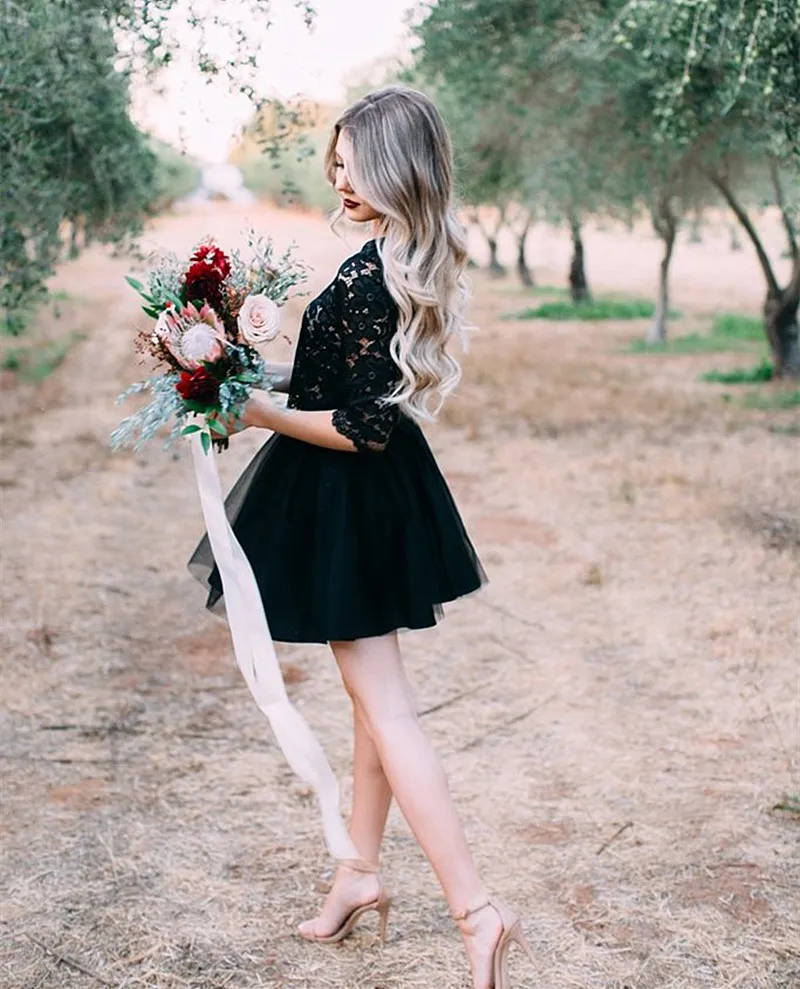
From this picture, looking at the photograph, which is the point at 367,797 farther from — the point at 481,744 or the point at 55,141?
the point at 55,141

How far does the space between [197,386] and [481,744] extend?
250 centimetres

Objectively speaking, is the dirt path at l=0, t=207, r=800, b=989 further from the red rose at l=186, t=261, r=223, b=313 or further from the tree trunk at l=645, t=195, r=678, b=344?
→ the tree trunk at l=645, t=195, r=678, b=344

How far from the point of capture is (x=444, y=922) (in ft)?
11.6

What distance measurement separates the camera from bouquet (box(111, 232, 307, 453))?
279 centimetres

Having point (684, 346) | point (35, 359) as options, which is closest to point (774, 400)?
point (684, 346)

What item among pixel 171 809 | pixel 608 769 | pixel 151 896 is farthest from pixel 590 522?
pixel 151 896

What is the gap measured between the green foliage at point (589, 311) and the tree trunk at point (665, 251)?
529 centimetres

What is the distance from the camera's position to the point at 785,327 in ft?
46.6

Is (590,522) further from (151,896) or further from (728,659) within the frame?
(151,896)

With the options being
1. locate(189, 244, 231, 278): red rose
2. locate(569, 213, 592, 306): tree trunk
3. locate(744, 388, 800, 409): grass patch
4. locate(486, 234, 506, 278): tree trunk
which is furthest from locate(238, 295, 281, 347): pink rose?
locate(486, 234, 506, 278): tree trunk

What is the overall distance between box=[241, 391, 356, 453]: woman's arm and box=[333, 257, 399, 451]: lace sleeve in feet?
0.07

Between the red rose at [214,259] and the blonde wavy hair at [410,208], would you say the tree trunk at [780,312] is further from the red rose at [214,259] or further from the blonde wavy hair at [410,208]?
the red rose at [214,259]

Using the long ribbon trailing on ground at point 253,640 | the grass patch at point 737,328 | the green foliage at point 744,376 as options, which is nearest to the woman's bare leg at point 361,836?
the long ribbon trailing on ground at point 253,640

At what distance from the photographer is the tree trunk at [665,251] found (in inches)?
670
